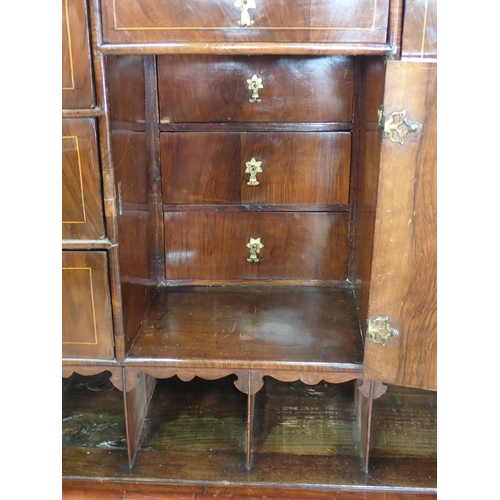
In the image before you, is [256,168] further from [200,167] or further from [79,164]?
[79,164]

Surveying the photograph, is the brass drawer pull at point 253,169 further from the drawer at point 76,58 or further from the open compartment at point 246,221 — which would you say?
the drawer at point 76,58

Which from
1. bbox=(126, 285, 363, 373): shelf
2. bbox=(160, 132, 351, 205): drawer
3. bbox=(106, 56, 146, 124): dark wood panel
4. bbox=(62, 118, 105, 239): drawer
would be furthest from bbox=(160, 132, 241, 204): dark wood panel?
bbox=(62, 118, 105, 239): drawer

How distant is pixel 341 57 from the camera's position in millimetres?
1497

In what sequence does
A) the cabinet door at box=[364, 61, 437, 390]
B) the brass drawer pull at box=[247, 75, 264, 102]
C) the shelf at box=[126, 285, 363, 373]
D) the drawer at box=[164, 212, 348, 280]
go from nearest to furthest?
the cabinet door at box=[364, 61, 437, 390] < the shelf at box=[126, 285, 363, 373] < the brass drawer pull at box=[247, 75, 264, 102] < the drawer at box=[164, 212, 348, 280]

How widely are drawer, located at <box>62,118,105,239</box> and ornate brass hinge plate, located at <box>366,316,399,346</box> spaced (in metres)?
0.64

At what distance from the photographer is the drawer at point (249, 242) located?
1.62 meters

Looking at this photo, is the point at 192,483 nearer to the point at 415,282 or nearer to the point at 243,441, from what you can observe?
the point at 243,441

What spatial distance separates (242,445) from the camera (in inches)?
57.2

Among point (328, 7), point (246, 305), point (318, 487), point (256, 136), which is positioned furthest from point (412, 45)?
point (318, 487)

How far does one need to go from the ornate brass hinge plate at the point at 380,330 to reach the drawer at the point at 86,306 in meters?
0.61


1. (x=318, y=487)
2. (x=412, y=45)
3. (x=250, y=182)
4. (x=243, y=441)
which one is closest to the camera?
(x=412, y=45)

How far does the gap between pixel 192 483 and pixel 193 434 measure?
16cm

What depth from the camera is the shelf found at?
4.28ft

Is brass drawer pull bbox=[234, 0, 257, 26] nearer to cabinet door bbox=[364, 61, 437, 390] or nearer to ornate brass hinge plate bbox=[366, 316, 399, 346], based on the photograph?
cabinet door bbox=[364, 61, 437, 390]
